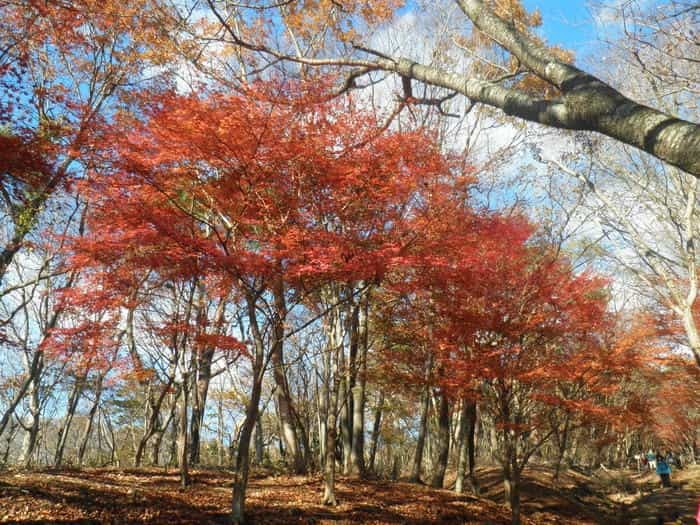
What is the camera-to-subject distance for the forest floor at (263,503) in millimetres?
7445

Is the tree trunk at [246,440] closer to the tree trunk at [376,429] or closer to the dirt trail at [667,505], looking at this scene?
the tree trunk at [376,429]

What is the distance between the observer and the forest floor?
24.4 feet

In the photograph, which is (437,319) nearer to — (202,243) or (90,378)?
(202,243)

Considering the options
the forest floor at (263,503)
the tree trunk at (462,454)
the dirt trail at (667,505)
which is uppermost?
the tree trunk at (462,454)

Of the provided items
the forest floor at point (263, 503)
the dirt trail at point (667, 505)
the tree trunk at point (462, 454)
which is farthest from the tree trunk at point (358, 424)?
the dirt trail at point (667, 505)

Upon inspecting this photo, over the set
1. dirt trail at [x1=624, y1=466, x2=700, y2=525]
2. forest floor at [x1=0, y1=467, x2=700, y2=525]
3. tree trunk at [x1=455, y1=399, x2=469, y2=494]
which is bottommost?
dirt trail at [x1=624, y1=466, x2=700, y2=525]

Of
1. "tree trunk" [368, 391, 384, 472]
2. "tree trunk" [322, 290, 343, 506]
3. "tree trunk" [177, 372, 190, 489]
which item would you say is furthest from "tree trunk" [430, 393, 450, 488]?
"tree trunk" [177, 372, 190, 489]

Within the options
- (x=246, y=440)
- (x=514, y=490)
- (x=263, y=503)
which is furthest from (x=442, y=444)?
(x=246, y=440)

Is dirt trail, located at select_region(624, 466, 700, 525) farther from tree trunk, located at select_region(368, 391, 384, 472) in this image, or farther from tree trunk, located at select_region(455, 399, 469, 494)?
tree trunk, located at select_region(368, 391, 384, 472)

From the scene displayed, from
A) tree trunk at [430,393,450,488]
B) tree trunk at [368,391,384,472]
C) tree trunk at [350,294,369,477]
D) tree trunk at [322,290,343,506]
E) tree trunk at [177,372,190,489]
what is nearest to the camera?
tree trunk at [322,290,343,506]

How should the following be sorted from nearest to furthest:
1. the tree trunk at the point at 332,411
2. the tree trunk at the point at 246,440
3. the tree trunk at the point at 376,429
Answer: the tree trunk at the point at 246,440 < the tree trunk at the point at 332,411 < the tree trunk at the point at 376,429

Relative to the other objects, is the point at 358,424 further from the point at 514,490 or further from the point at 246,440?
the point at 246,440

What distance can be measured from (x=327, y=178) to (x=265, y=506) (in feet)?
20.3

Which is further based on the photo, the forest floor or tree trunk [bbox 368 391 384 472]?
tree trunk [bbox 368 391 384 472]
